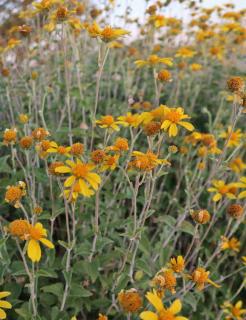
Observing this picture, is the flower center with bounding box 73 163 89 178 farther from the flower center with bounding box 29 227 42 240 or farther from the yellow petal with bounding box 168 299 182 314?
the yellow petal with bounding box 168 299 182 314

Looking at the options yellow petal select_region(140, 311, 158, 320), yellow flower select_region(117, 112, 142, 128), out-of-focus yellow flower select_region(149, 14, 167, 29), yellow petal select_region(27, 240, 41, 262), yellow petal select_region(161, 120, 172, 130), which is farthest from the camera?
out-of-focus yellow flower select_region(149, 14, 167, 29)

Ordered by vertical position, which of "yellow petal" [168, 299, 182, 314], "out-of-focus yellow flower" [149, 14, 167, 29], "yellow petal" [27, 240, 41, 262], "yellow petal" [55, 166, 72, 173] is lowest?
"yellow petal" [168, 299, 182, 314]

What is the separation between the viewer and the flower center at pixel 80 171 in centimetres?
153

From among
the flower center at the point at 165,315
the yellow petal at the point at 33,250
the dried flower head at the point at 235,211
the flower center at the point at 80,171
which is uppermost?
the flower center at the point at 80,171

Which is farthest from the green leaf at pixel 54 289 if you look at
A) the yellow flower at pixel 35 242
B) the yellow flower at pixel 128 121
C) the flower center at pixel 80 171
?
the yellow flower at pixel 128 121

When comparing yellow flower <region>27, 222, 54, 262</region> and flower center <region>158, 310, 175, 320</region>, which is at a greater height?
yellow flower <region>27, 222, 54, 262</region>

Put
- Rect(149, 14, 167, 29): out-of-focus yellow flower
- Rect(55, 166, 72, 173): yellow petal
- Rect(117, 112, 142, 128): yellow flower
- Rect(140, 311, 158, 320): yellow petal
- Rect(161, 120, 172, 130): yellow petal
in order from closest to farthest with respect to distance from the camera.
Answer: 1. Rect(140, 311, 158, 320): yellow petal
2. Rect(55, 166, 72, 173): yellow petal
3. Rect(161, 120, 172, 130): yellow petal
4. Rect(117, 112, 142, 128): yellow flower
5. Rect(149, 14, 167, 29): out-of-focus yellow flower

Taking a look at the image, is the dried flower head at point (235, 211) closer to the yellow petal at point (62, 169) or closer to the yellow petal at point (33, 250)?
the yellow petal at point (62, 169)

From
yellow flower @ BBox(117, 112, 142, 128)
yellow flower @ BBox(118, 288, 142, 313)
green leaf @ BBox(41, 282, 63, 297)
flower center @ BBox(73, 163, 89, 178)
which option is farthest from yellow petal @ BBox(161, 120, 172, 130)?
green leaf @ BBox(41, 282, 63, 297)

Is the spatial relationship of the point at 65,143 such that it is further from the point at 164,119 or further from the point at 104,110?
the point at 164,119

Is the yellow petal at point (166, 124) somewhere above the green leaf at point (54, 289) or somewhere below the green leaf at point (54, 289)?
above

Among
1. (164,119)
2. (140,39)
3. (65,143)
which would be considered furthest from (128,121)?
(140,39)

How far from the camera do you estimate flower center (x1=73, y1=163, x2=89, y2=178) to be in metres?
1.53

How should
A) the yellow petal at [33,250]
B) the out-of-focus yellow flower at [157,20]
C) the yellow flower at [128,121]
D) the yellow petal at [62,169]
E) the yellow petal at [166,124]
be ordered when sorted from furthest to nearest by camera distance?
the out-of-focus yellow flower at [157,20] < the yellow flower at [128,121] < the yellow petal at [166,124] < the yellow petal at [62,169] < the yellow petal at [33,250]
